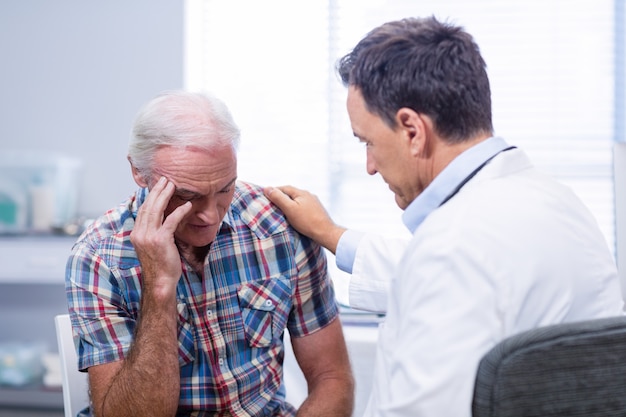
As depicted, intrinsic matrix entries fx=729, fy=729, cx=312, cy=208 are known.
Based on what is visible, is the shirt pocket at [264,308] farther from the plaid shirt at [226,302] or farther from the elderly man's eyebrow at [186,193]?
the elderly man's eyebrow at [186,193]

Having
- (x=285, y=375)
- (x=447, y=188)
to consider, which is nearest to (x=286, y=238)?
(x=285, y=375)

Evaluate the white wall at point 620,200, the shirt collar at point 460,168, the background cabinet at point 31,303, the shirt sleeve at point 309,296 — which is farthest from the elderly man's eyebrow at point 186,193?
the background cabinet at point 31,303

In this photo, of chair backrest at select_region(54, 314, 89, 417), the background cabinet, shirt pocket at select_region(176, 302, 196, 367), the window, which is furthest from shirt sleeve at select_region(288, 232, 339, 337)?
the window

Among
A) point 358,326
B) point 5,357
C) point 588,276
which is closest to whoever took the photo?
point 588,276

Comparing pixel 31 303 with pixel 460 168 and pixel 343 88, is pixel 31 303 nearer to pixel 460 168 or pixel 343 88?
pixel 343 88

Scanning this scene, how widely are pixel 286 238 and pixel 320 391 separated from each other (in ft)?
1.11

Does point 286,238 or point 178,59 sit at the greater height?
point 178,59

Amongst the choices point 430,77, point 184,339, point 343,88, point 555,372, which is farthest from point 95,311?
point 343,88

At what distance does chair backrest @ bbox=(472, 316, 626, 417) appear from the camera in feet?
2.51

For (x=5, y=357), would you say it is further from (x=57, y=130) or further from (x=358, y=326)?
(x=358, y=326)

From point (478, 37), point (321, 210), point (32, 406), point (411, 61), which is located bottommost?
point (32, 406)

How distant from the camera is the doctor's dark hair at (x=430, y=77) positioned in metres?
1.05

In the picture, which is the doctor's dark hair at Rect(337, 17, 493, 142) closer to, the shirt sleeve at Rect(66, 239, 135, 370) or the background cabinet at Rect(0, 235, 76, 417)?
the shirt sleeve at Rect(66, 239, 135, 370)

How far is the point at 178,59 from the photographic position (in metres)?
3.21
